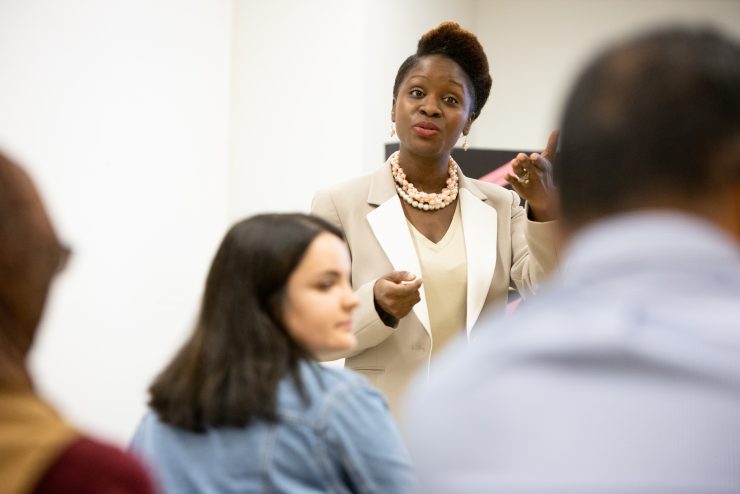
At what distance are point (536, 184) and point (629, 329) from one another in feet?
4.98

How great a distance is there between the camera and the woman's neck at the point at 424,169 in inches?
98.3

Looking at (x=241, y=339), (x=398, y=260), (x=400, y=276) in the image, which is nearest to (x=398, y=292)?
(x=400, y=276)

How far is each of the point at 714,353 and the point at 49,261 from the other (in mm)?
769

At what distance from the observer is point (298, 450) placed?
137 centimetres

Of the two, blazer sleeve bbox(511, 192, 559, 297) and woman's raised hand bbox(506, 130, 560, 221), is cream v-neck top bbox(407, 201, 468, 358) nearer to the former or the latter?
blazer sleeve bbox(511, 192, 559, 297)

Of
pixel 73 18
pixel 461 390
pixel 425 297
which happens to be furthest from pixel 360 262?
pixel 73 18

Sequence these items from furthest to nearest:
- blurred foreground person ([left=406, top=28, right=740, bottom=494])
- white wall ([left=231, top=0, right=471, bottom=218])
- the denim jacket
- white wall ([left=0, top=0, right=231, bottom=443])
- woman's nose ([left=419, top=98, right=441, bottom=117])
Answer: white wall ([left=231, top=0, right=471, bottom=218]), white wall ([left=0, top=0, right=231, bottom=443]), woman's nose ([left=419, top=98, right=441, bottom=117]), the denim jacket, blurred foreground person ([left=406, top=28, right=740, bottom=494])

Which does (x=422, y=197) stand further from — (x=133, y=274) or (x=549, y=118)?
(x=549, y=118)

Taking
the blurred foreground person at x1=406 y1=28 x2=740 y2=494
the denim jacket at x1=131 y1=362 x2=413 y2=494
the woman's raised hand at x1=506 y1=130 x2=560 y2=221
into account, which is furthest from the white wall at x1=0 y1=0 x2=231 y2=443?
the blurred foreground person at x1=406 y1=28 x2=740 y2=494

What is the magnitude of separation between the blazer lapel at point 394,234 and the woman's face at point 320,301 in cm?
67

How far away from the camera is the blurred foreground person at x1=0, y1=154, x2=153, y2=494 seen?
923 mm

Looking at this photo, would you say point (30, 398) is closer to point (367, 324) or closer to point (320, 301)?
point (320, 301)

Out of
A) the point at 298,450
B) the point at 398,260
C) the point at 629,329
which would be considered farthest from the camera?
the point at 398,260

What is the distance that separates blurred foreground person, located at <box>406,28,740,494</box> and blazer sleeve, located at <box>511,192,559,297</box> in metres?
1.39
